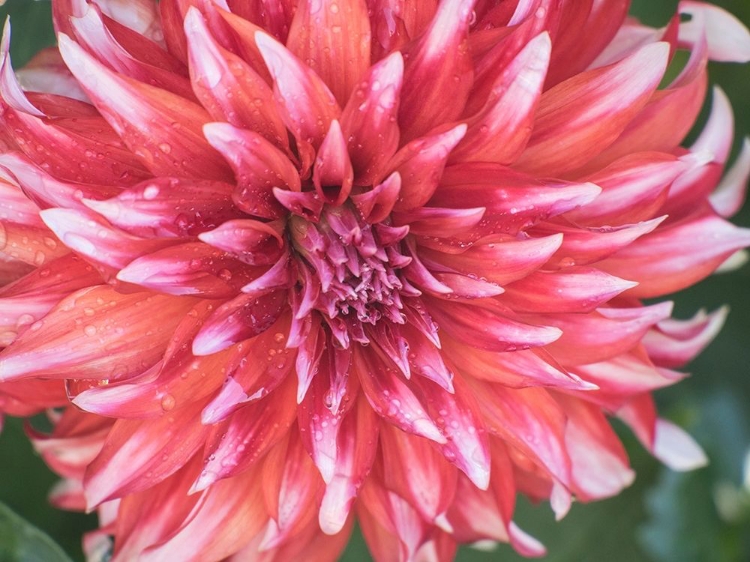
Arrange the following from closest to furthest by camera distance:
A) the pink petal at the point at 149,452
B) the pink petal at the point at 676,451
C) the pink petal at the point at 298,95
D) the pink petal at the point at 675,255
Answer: the pink petal at the point at 298,95
the pink petal at the point at 149,452
the pink petal at the point at 675,255
the pink petal at the point at 676,451

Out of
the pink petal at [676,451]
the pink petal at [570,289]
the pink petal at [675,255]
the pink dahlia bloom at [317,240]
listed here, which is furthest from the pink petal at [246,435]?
the pink petal at [676,451]

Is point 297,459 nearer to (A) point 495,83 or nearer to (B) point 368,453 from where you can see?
(B) point 368,453

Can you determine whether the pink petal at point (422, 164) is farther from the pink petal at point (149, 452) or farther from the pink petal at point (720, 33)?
the pink petal at point (720, 33)

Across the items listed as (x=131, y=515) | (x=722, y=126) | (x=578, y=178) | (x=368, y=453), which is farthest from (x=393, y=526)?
(x=722, y=126)

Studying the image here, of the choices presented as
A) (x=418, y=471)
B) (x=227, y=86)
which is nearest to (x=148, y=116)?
(x=227, y=86)

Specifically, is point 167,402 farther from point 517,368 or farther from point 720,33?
point 720,33

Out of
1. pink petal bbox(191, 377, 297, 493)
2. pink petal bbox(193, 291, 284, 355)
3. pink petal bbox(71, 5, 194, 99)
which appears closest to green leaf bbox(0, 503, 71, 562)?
pink petal bbox(191, 377, 297, 493)

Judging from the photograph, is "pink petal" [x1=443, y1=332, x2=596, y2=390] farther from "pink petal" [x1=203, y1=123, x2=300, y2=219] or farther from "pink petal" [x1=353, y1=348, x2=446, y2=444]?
"pink petal" [x1=203, y1=123, x2=300, y2=219]

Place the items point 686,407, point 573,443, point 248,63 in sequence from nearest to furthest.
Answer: point 248,63 < point 573,443 < point 686,407
